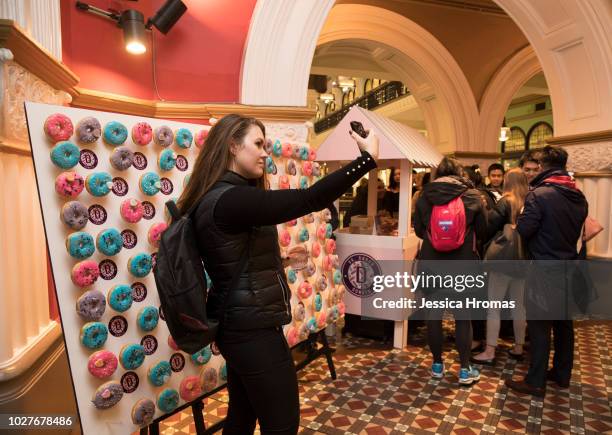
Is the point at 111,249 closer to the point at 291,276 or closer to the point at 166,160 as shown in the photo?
the point at 166,160

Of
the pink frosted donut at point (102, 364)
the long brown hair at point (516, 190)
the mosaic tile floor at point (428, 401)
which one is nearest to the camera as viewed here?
the pink frosted donut at point (102, 364)

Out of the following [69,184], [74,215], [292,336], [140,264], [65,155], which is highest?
[65,155]

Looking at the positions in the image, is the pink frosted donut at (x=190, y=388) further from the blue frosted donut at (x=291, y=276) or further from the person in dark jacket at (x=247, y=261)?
the blue frosted donut at (x=291, y=276)

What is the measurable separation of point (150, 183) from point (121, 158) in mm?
163

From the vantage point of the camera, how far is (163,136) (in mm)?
1840

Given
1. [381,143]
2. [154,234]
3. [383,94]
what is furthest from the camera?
[383,94]

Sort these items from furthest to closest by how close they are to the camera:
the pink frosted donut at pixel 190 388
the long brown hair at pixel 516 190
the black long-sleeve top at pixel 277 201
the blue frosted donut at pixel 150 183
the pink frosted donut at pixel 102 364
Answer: the long brown hair at pixel 516 190
the pink frosted donut at pixel 190 388
the blue frosted donut at pixel 150 183
the pink frosted donut at pixel 102 364
the black long-sleeve top at pixel 277 201

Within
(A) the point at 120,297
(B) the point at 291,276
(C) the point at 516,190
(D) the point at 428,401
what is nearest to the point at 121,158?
(A) the point at 120,297

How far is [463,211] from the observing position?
2850 millimetres

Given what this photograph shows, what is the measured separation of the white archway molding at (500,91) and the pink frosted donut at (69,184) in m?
6.99

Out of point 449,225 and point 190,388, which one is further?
point 449,225

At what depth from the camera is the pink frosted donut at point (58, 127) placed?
4.78 feet

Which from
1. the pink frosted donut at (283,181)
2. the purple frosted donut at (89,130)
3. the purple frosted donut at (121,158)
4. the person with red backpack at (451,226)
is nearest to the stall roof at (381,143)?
the person with red backpack at (451,226)

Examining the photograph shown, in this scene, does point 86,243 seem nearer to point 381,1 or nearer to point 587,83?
point 587,83
